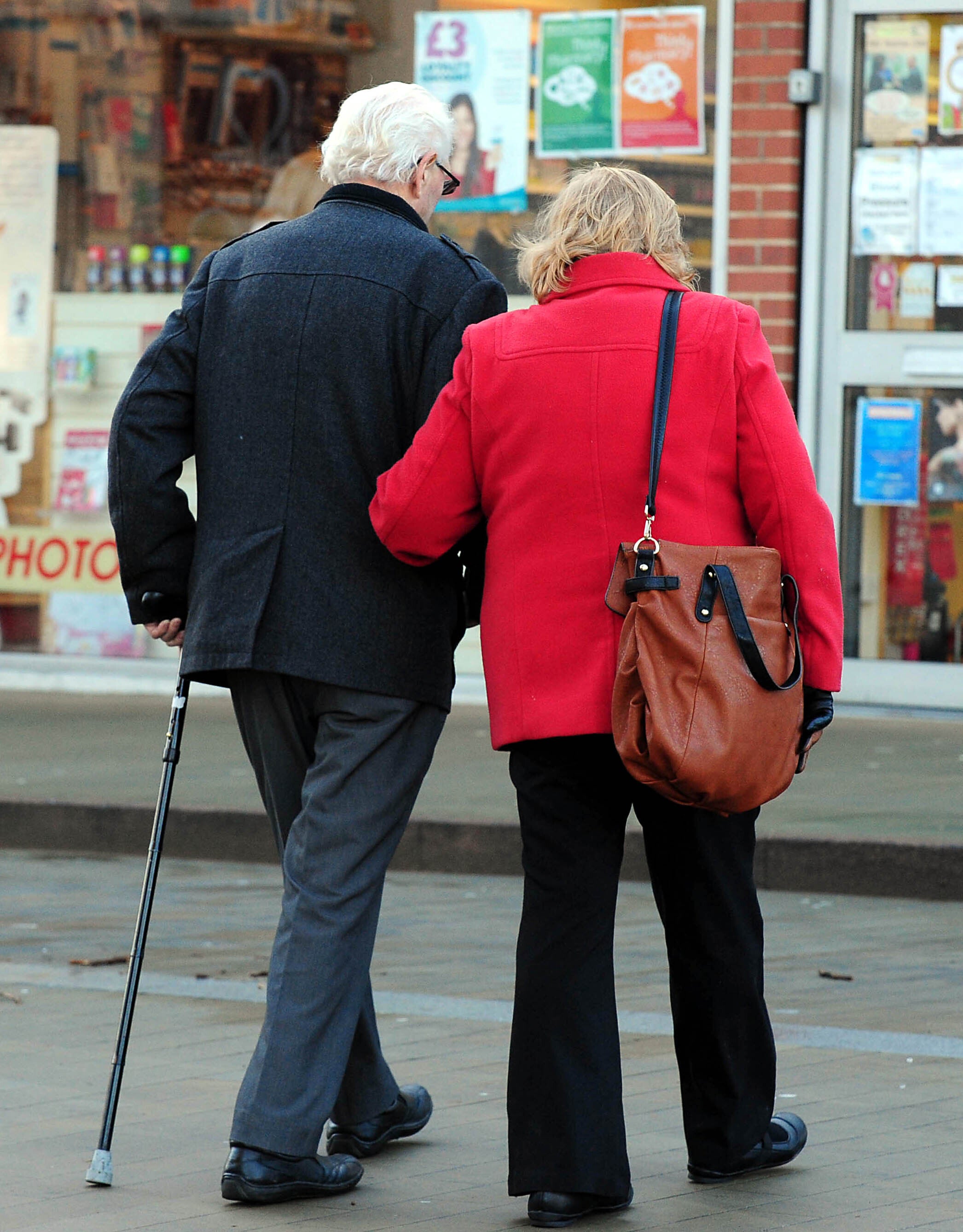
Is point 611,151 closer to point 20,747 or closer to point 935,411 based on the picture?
point 935,411

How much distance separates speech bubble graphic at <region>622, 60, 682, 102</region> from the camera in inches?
403

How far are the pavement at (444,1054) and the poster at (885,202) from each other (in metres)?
3.97

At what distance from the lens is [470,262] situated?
154 inches

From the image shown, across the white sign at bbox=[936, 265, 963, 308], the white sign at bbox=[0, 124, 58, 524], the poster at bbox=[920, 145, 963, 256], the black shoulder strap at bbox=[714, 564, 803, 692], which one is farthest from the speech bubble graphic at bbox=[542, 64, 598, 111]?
the black shoulder strap at bbox=[714, 564, 803, 692]

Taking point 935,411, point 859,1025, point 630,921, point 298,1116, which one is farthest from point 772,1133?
point 935,411

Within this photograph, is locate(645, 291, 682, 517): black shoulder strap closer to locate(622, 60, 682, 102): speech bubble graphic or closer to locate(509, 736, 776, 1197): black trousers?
locate(509, 736, 776, 1197): black trousers

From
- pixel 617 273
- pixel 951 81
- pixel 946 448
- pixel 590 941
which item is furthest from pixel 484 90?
pixel 590 941

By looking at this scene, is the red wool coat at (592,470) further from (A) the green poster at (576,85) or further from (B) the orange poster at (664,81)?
(A) the green poster at (576,85)

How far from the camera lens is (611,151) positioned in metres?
10.4

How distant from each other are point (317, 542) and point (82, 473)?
25.5 feet

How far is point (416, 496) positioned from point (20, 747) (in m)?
5.95

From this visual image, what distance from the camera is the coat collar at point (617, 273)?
12.2ft

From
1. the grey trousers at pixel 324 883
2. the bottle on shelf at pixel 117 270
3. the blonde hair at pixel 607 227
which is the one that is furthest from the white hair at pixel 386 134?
the bottle on shelf at pixel 117 270

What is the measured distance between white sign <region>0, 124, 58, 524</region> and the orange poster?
2994 mm
